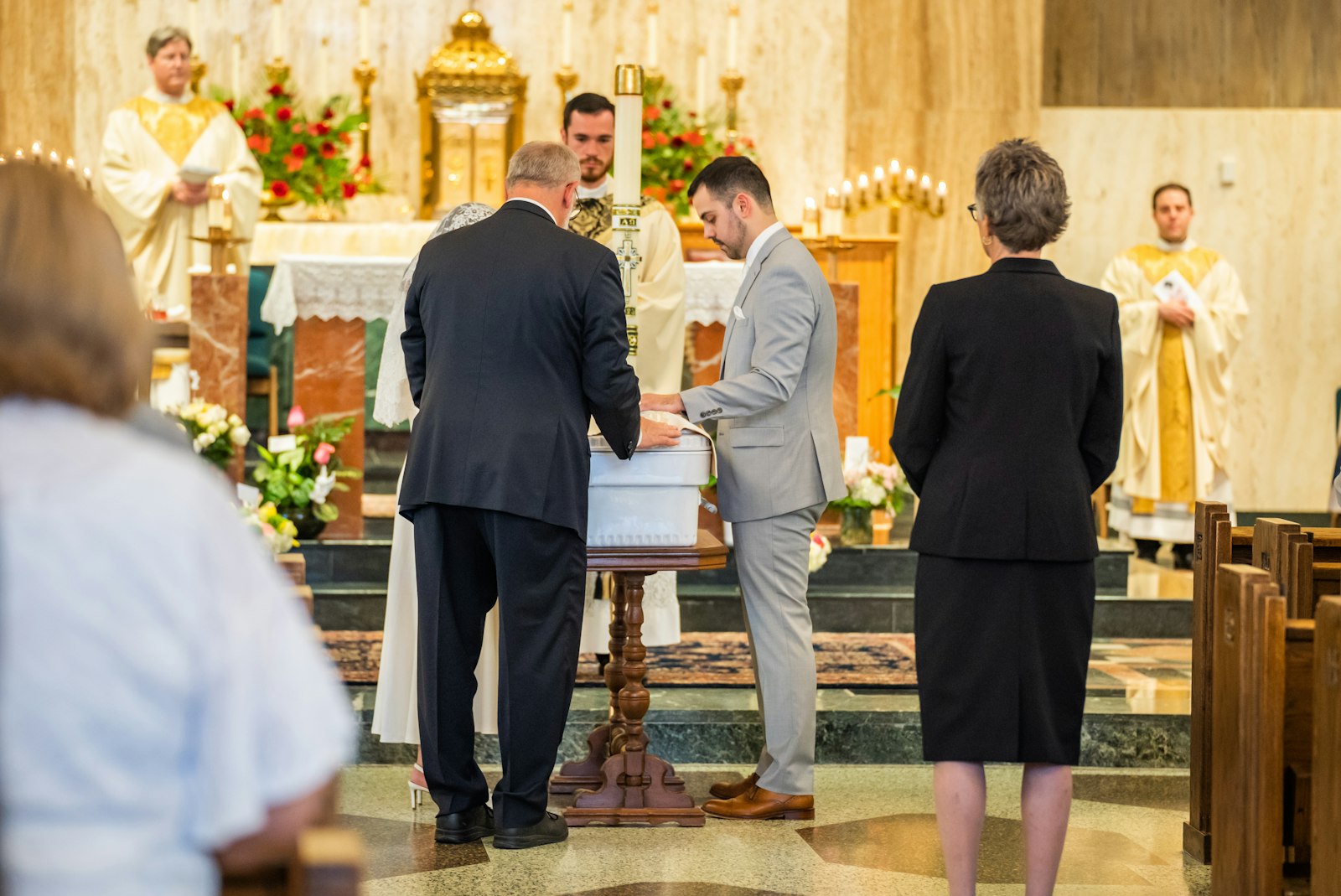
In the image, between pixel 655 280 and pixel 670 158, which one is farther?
pixel 670 158

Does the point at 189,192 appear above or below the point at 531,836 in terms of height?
above

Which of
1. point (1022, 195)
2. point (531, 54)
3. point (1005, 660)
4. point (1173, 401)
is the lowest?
point (1005, 660)

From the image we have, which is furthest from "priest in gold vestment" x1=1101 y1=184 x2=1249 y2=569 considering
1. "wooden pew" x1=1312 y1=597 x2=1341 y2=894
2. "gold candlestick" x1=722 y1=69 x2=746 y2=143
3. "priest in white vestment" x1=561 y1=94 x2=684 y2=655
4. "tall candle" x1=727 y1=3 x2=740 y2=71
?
"wooden pew" x1=1312 y1=597 x2=1341 y2=894

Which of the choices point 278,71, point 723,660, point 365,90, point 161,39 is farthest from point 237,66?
point 723,660

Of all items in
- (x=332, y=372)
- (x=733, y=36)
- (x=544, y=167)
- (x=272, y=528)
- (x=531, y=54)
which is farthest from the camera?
(x=531, y=54)

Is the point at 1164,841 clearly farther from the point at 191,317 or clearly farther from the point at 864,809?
the point at 191,317

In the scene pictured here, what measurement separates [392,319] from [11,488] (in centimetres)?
312

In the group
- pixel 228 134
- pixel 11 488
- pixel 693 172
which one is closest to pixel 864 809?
pixel 11 488

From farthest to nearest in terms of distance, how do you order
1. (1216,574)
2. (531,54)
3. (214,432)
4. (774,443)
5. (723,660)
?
(531,54) → (214,432) → (723,660) → (774,443) → (1216,574)

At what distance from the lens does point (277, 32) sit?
9.06 metres

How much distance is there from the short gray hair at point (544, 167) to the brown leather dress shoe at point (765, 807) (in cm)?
177

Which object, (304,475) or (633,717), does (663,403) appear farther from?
(304,475)

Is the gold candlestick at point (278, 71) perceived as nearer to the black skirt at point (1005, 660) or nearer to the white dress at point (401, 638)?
the white dress at point (401, 638)

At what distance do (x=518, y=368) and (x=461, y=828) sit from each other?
122 cm
